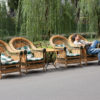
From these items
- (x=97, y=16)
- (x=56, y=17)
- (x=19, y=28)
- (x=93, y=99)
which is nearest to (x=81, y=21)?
(x=97, y=16)

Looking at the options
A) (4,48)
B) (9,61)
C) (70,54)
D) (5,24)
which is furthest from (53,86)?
(5,24)

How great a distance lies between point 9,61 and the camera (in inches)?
258

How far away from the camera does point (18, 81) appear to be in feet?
19.9

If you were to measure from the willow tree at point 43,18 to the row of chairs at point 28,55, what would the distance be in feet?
6.62

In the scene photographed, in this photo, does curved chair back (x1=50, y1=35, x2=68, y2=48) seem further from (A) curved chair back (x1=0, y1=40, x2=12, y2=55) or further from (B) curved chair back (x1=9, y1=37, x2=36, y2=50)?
(A) curved chair back (x1=0, y1=40, x2=12, y2=55)

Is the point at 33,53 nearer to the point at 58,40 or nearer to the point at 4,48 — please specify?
the point at 4,48

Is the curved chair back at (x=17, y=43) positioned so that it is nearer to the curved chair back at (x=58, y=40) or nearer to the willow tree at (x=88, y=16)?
the curved chair back at (x=58, y=40)

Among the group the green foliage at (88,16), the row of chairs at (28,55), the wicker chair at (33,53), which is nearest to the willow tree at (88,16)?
the green foliage at (88,16)

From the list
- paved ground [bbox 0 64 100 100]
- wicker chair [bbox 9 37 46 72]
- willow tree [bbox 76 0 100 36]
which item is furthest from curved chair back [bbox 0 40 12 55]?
willow tree [bbox 76 0 100 36]

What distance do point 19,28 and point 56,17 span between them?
1.87 m

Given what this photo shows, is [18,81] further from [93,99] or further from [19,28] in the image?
[19,28]

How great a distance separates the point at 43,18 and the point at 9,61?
518 centimetres

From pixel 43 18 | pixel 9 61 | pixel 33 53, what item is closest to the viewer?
pixel 9 61

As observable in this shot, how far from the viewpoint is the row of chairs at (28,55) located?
654 cm
